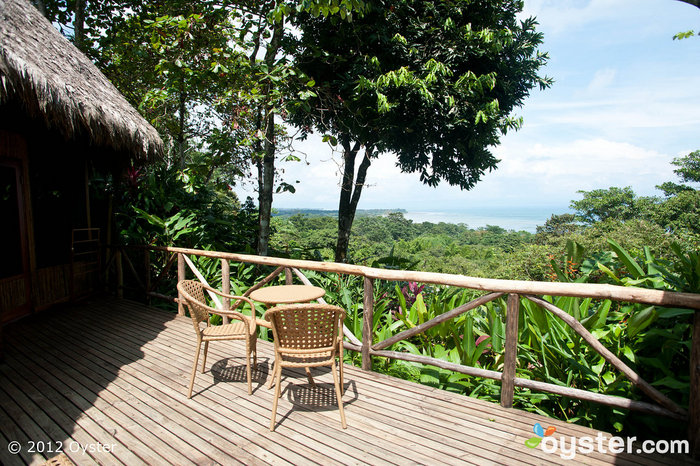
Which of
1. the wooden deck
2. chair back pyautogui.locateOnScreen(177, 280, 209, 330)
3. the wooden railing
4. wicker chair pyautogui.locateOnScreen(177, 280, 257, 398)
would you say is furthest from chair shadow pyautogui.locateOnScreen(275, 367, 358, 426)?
chair back pyautogui.locateOnScreen(177, 280, 209, 330)

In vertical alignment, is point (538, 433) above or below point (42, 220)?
below

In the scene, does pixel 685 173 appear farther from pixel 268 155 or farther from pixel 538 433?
pixel 538 433

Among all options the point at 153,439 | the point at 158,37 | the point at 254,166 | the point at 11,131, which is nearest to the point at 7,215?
the point at 11,131

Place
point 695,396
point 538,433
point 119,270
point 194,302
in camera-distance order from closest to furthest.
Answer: point 695,396
point 538,433
point 194,302
point 119,270

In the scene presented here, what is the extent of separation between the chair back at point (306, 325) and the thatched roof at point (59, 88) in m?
2.86

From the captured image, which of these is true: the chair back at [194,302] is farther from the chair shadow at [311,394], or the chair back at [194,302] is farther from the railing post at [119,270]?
the railing post at [119,270]

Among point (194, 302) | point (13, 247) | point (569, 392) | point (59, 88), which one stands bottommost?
point (569, 392)

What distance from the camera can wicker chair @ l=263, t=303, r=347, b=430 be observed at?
2.15 metres

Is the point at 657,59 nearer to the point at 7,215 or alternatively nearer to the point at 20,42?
the point at 20,42

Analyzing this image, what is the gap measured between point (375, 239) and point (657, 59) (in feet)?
69.4

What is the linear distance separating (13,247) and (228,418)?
423 centimetres

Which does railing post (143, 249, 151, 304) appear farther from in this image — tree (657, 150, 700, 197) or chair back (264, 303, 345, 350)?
tree (657, 150, 700, 197)

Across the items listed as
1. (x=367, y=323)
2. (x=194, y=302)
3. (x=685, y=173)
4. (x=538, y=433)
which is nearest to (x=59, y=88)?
(x=194, y=302)

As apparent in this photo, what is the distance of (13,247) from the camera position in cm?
443
